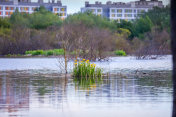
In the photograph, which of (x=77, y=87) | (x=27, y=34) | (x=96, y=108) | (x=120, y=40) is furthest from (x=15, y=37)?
(x=96, y=108)

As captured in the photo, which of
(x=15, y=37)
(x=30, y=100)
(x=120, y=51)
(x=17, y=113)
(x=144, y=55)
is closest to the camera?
(x=17, y=113)

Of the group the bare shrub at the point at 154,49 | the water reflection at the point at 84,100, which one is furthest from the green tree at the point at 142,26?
the water reflection at the point at 84,100

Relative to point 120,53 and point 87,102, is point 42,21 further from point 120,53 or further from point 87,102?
point 87,102

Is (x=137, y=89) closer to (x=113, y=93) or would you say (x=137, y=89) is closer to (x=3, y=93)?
(x=113, y=93)

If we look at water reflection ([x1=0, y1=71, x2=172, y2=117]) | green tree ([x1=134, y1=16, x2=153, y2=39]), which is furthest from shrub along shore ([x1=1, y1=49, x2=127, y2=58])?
water reflection ([x1=0, y1=71, x2=172, y2=117])

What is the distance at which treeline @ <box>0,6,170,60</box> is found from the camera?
54156 mm

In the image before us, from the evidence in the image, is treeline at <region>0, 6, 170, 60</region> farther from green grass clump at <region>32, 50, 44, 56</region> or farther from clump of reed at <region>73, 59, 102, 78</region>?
clump of reed at <region>73, 59, 102, 78</region>

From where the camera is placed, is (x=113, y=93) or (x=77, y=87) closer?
(x=113, y=93)

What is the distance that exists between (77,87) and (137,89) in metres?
2.47

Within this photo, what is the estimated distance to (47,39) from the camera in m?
87.1

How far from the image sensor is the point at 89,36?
5641 centimetres

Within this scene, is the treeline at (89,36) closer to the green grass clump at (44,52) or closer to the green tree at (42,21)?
the green tree at (42,21)

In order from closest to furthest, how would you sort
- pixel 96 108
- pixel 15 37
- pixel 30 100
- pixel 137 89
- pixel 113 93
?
pixel 96 108 < pixel 30 100 < pixel 113 93 < pixel 137 89 < pixel 15 37

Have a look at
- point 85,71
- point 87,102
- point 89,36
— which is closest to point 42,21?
point 89,36
